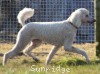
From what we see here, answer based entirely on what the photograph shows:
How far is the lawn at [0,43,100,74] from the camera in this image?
5.76 metres

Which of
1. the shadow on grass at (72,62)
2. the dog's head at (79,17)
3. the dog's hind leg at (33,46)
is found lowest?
the shadow on grass at (72,62)

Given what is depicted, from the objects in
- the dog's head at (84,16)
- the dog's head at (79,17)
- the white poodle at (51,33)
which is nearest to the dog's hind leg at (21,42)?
the white poodle at (51,33)

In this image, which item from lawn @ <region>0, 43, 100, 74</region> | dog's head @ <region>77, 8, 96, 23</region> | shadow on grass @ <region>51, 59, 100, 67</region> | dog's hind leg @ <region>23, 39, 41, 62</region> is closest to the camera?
lawn @ <region>0, 43, 100, 74</region>

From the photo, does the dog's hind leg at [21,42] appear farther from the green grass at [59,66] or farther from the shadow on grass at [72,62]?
the shadow on grass at [72,62]

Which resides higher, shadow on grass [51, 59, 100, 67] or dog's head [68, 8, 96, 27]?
dog's head [68, 8, 96, 27]

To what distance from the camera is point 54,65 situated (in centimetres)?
706

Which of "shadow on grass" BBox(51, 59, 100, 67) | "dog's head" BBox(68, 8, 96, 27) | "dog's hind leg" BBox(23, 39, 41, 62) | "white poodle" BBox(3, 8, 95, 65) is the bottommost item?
"shadow on grass" BBox(51, 59, 100, 67)

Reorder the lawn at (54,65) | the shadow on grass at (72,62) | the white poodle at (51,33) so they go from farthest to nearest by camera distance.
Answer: the white poodle at (51,33) < the shadow on grass at (72,62) < the lawn at (54,65)

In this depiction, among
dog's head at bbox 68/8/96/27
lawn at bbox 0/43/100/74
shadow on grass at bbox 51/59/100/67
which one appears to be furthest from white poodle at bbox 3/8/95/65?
lawn at bbox 0/43/100/74

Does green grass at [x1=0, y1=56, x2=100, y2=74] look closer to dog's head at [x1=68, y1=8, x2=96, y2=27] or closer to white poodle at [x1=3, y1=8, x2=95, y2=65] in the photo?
white poodle at [x1=3, y1=8, x2=95, y2=65]

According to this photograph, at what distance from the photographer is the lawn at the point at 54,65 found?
5756 millimetres

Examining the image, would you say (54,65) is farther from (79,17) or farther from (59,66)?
(79,17)

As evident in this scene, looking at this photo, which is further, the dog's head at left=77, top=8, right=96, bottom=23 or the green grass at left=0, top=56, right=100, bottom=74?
the dog's head at left=77, top=8, right=96, bottom=23

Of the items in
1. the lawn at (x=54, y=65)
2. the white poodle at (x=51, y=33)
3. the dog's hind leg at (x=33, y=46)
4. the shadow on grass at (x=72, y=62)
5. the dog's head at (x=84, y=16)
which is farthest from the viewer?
the dog's hind leg at (x=33, y=46)
